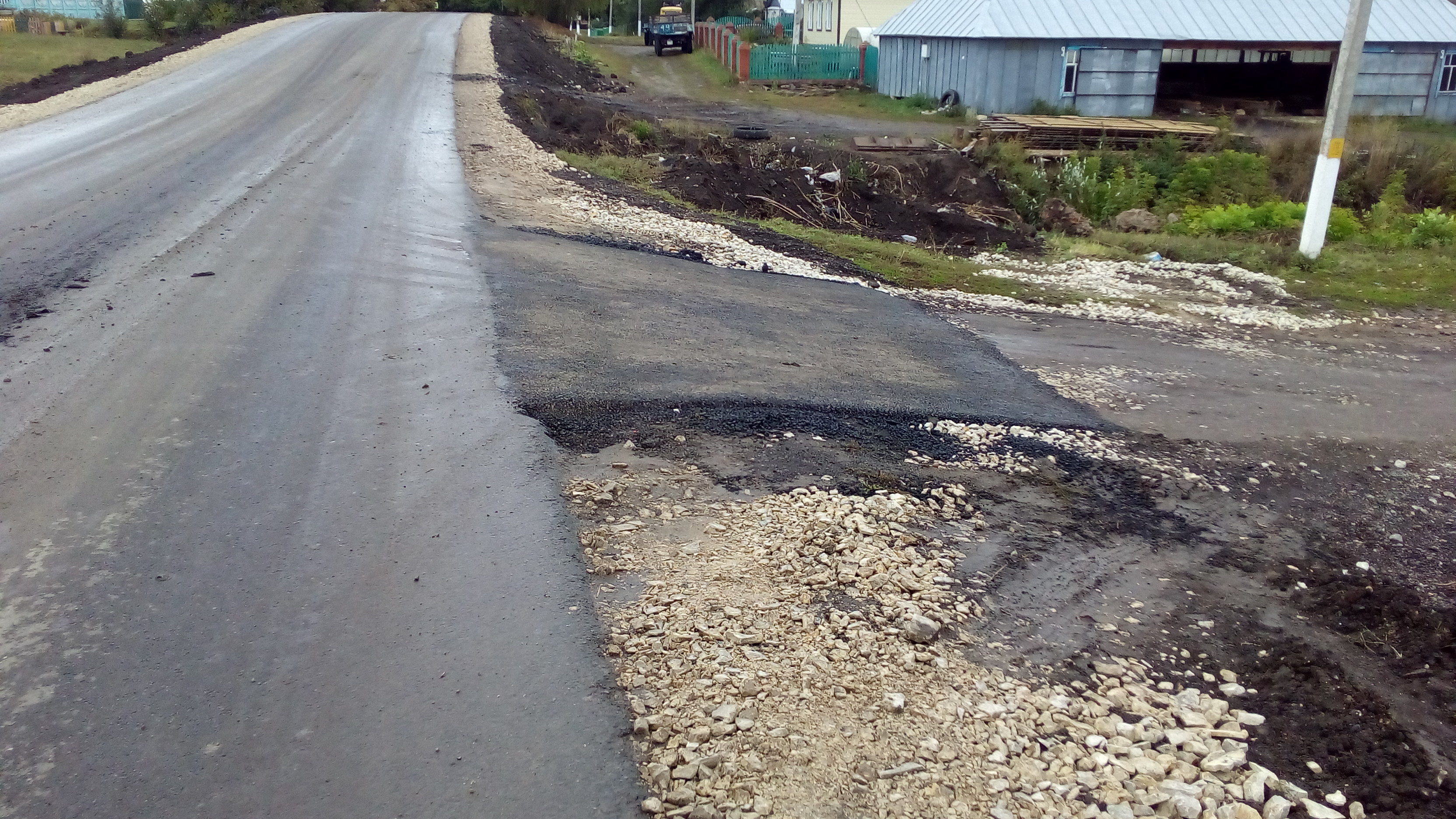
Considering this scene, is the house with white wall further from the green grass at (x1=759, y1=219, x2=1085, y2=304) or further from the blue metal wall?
the green grass at (x1=759, y1=219, x2=1085, y2=304)

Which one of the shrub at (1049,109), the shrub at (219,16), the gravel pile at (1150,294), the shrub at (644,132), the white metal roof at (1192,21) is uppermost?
the shrub at (219,16)

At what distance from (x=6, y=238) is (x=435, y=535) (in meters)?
7.39

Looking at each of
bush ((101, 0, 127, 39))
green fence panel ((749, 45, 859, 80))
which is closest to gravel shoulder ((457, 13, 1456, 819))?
green fence panel ((749, 45, 859, 80))

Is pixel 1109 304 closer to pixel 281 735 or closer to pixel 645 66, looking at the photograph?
pixel 281 735

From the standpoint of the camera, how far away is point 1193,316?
36.4 feet

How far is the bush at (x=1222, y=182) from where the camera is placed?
21281 millimetres

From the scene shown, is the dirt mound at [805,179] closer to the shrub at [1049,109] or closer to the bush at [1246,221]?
the bush at [1246,221]

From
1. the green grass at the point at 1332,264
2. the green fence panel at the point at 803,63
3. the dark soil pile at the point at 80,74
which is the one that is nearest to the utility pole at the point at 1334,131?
the green grass at the point at 1332,264

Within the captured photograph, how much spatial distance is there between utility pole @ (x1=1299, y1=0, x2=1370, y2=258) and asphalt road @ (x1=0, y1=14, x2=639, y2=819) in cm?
1117

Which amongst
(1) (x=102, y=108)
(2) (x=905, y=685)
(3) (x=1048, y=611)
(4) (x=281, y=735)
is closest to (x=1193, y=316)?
(3) (x=1048, y=611)

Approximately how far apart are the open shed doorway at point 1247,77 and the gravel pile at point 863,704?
1275 inches

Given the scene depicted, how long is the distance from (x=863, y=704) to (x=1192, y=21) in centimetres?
3100

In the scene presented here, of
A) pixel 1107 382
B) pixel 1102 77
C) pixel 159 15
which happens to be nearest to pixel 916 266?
pixel 1107 382

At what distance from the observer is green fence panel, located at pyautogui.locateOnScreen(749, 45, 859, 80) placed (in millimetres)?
36438
